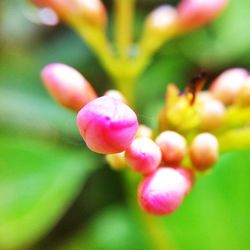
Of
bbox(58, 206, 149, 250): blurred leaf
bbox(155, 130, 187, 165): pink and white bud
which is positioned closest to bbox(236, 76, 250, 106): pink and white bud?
bbox(155, 130, 187, 165): pink and white bud

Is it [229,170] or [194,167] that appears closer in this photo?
[194,167]

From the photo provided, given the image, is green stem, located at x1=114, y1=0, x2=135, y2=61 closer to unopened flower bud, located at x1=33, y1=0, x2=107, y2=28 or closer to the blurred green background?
unopened flower bud, located at x1=33, y1=0, x2=107, y2=28

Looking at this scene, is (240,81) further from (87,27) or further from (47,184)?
(47,184)

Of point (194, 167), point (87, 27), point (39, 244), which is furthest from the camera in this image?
point (39, 244)

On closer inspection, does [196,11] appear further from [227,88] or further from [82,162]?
[82,162]

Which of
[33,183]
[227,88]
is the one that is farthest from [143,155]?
[33,183]

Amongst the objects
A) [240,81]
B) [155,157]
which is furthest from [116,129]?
[240,81]

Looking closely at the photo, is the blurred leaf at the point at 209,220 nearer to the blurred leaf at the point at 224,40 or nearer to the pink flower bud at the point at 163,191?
the blurred leaf at the point at 224,40

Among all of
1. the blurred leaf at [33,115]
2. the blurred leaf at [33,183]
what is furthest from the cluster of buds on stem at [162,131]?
the blurred leaf at [33,115]
